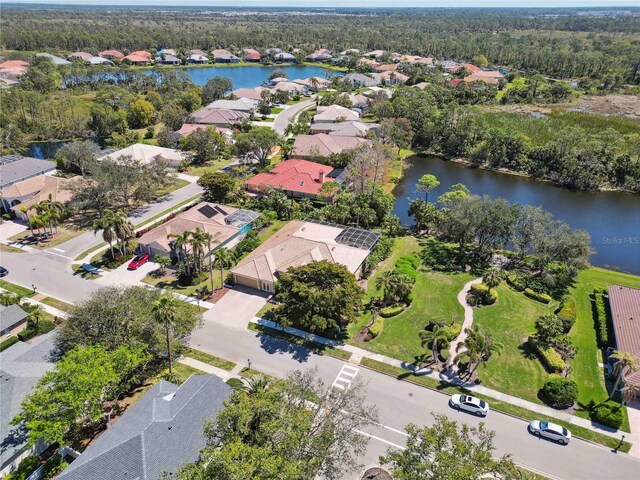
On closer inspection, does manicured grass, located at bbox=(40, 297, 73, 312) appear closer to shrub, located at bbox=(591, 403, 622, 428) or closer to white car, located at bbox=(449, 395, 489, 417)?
white car, located at bbox=(449, 395, 489, 417)

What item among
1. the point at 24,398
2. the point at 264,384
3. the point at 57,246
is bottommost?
the point at 57,246

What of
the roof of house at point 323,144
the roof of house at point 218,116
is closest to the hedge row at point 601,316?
the roof of house at point 323,144

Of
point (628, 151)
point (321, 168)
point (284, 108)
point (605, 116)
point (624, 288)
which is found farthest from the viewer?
point (284, 108)

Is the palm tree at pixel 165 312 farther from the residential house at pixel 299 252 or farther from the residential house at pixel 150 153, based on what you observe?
the residential house at pixel 150 153

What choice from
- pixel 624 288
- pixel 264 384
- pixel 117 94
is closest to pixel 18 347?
pixel 264 384

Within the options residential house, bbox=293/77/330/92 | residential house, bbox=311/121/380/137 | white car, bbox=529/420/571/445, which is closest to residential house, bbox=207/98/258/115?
residential house, bbox=311/121/380/137

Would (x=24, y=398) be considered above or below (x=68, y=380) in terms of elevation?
below

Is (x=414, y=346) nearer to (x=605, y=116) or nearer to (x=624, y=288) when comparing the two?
(x=624, y=288)
